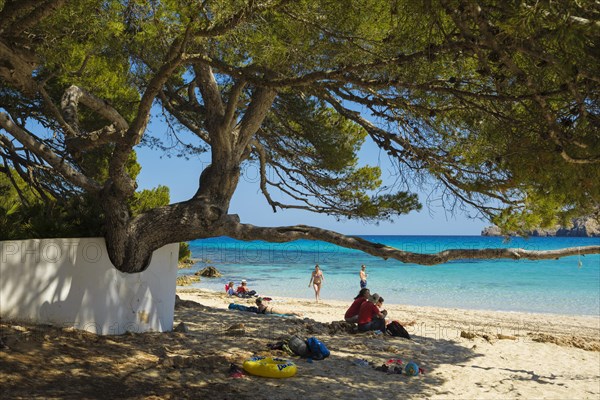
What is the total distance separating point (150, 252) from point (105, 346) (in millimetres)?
1360

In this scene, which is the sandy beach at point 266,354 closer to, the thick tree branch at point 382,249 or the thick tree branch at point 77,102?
the thick tree branch at point 382,249

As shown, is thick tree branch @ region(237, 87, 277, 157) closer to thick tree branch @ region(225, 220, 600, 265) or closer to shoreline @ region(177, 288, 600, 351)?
thick tree branch @ region(225, 220, 600, 265)

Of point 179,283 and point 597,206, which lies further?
point 179,283

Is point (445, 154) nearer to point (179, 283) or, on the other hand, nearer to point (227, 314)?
point (227, 314)

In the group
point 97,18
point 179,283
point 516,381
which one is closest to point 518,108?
point 516,381

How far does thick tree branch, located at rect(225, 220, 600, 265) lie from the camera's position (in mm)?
5980

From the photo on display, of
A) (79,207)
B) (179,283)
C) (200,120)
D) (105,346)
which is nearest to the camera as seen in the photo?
(105,346)

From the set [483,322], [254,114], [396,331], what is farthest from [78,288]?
[483,322]

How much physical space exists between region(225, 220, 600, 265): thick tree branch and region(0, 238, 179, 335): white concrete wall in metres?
1.31

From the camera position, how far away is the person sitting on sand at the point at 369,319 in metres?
8.70

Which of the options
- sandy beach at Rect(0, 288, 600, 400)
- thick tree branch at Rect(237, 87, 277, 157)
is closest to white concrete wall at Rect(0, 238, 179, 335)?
sandy beach at Rect(0, 288, 600, 400)

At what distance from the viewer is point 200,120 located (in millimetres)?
9484

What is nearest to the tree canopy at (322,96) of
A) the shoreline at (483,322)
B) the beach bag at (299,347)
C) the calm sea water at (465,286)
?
the beach bag at (299,347)

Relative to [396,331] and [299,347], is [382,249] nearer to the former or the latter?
[299,347]
